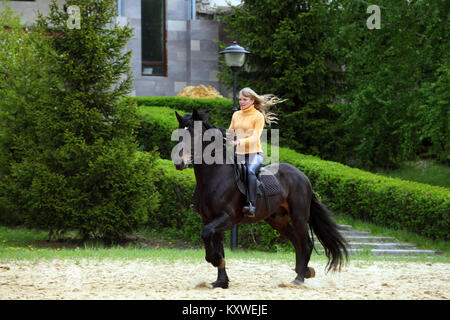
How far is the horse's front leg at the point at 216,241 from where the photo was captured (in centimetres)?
756

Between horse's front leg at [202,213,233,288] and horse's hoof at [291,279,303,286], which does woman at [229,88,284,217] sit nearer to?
horse's front leg at [202,213,233,288]

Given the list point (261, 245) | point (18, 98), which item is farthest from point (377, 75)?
point (18, 98)

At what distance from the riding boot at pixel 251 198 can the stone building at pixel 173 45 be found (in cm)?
2079

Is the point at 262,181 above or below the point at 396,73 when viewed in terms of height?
below

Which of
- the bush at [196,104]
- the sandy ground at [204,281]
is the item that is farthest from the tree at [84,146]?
the bush at [196,104]

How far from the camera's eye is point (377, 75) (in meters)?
19.8

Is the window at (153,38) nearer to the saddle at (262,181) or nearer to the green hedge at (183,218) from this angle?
the green hedge at (183,218)

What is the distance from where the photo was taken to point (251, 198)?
810 centimetres

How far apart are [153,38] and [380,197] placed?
54.2 ft

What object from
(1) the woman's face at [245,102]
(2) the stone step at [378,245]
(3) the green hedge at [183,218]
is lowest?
(2) the stone step at [378,245]

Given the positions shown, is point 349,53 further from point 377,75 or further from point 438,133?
point 438,133

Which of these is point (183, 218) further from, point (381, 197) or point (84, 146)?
point (381, 197)

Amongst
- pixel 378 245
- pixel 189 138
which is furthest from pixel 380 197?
pixel 189 138

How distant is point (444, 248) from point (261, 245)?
504cm
